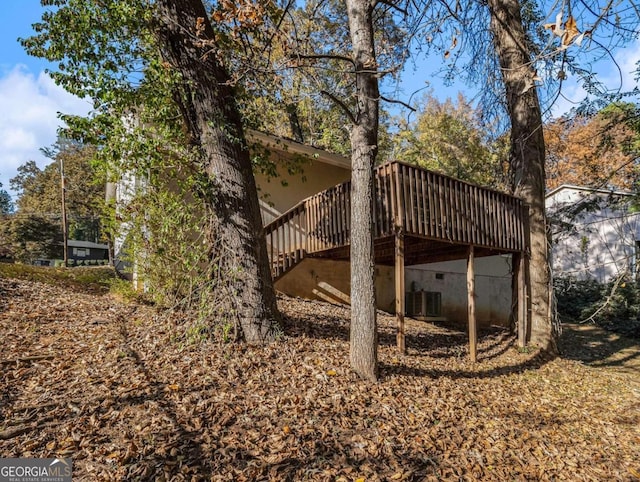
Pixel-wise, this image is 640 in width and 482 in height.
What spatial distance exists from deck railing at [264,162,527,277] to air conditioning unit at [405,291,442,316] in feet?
9.84

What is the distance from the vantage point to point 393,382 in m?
4.86

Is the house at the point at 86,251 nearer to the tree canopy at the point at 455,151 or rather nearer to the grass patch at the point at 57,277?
the grass patch at the point at 57,277

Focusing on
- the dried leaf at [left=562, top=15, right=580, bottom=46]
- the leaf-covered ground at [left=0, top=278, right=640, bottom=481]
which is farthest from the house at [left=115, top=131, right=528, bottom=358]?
the dried leaf at [left=562, top=15, right=580, bottom=46]

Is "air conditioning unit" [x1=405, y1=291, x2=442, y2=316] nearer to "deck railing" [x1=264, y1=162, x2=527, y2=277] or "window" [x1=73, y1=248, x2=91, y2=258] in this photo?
"deck railing" [x1=264, y1=162, x2=527, y2=277]

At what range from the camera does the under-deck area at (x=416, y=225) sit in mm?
6391

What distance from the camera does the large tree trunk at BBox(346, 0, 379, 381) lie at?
4789 millimetres

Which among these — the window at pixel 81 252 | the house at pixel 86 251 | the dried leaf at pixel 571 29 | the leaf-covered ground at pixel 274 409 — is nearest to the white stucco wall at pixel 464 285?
the leaf-covered ground at pixel 274 409

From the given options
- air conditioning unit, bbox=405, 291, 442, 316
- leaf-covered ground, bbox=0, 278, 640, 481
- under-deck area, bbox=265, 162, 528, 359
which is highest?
under-deck area, bbox=265, 162, 528, 359

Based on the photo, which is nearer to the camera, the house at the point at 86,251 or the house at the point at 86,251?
the house at the point at 86,251

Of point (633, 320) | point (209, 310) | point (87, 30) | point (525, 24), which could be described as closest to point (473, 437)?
point (209, 310)

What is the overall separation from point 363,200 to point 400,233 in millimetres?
1556

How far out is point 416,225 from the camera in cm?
651

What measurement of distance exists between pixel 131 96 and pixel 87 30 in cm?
95

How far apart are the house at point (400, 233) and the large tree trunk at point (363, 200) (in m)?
1.44
